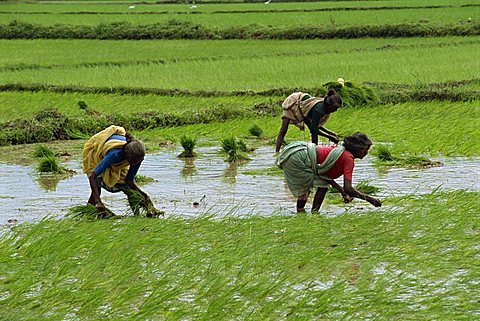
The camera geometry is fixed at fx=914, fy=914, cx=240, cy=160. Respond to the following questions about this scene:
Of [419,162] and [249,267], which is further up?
[249,267]

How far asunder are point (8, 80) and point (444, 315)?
40.3ft

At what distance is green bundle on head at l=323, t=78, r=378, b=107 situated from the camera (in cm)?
1190

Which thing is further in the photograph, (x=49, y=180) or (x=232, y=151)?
(x=232, y=151)

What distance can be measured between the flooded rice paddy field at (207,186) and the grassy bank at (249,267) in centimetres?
74

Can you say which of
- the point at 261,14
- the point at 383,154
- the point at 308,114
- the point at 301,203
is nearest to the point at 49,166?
the point at 308,114

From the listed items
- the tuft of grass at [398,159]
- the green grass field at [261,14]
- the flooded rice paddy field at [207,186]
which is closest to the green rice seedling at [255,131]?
the flooded rice paddy field at [207,186]

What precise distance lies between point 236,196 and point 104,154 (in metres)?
1.36

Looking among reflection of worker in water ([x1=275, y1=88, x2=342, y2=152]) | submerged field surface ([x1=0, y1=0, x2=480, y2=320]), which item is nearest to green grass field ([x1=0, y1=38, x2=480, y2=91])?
submerged field surface ([x1=0, y1=0, x2=480, y2=320])

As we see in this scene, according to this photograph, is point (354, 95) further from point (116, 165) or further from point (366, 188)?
point (116, 165)

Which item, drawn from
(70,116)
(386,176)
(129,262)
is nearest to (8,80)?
(70,116)

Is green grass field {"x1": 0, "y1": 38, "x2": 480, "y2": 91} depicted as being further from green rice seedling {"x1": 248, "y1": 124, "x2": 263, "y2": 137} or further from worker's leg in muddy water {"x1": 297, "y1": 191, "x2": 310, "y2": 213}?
worker's leg in muddy water {"x1": 297, "y1": 191, "x2": 310, "y2": 213}

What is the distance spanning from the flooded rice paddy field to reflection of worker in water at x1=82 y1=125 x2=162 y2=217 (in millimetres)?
223

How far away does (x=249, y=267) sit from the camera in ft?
15.4

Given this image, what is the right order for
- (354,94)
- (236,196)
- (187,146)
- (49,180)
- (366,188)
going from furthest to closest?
(354,94), (187,146), (49,180), (236,196), (366,188)
